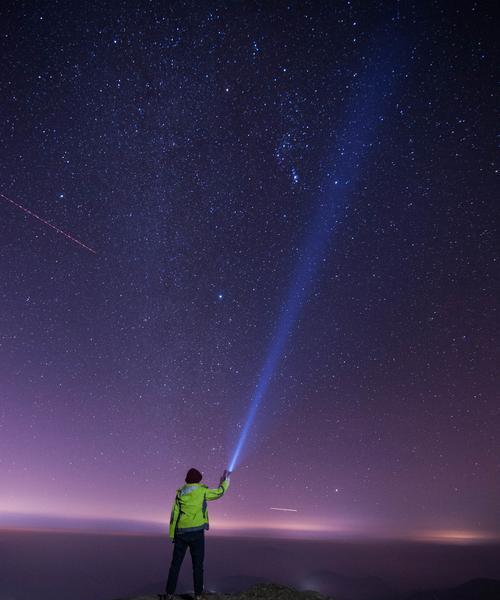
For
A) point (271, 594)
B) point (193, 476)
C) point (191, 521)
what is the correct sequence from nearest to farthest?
point (191, 521)
point (193, 476)
point (271, 594)

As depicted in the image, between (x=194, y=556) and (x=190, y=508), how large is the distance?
919 millimetres

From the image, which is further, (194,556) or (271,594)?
(271,594)

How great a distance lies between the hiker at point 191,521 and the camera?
7715mm

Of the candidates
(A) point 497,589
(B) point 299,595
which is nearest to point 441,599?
(A) point 497,589

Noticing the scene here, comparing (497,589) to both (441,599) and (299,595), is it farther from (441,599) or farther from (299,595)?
(299,595)

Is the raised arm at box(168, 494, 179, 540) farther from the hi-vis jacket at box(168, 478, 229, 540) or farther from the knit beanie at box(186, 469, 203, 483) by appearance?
the knit beanie at box(186, 469, 203, 483)

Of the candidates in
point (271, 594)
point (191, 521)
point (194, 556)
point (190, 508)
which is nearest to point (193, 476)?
point (190, 508)

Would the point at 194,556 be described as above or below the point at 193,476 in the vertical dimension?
below

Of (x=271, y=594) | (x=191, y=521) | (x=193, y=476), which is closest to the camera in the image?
(x=191, y=521)

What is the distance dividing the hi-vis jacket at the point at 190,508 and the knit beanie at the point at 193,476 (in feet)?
0.25

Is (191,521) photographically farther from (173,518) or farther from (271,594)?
(271,594)

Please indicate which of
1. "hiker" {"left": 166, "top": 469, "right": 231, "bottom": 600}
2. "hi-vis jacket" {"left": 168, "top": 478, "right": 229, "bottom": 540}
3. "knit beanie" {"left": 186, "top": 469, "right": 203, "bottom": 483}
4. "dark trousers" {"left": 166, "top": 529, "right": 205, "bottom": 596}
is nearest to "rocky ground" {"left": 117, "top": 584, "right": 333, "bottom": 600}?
"dark trousers" {"left": 166, "top": 529, "right": 205, "bottom": 596}

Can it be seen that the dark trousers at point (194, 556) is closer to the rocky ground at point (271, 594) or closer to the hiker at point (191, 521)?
the hiker at point (191, 521)

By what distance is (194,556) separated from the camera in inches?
310
